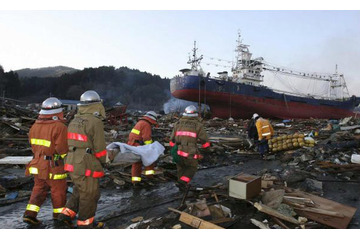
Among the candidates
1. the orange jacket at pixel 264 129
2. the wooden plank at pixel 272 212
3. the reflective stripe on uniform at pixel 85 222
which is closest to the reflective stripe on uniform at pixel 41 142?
the reflective stripe on uniform at pixel 85 222

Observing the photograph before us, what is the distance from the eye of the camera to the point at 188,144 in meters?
5.03

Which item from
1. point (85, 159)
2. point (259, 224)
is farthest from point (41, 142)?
point (259, 224)

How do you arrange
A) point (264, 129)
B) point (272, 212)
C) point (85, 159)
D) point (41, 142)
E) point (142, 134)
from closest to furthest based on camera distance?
point (85, 159), point (41, 142), point (272, 212), point (142, 134), point (264, 129)

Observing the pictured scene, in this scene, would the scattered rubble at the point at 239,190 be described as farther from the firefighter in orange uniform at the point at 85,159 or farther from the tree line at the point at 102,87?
the tree line at the point at 102,87

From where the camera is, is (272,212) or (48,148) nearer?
(48,148)

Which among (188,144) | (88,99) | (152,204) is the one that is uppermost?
(88,99)

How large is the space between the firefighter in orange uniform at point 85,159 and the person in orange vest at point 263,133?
6.75 meters

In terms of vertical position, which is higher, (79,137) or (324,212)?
(79,137)

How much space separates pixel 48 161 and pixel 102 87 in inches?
3325

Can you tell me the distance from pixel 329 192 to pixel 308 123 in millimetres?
17282

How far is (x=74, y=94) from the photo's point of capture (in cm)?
7225

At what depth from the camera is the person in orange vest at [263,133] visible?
8594 mm

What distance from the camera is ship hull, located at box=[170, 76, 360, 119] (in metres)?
Result: 24.9

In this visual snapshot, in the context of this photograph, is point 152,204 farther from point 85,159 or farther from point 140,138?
point 85,159
